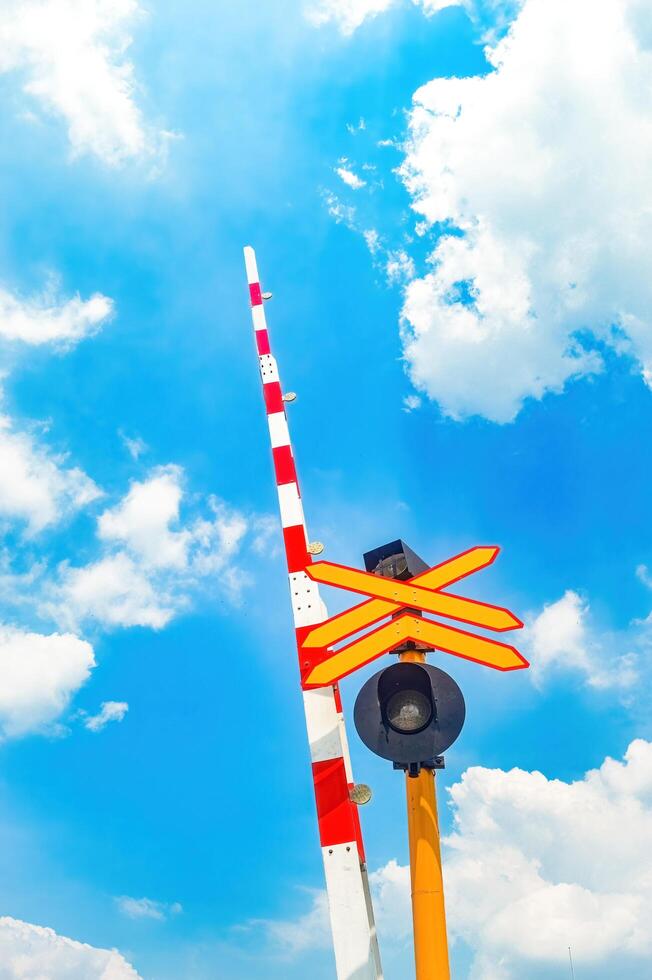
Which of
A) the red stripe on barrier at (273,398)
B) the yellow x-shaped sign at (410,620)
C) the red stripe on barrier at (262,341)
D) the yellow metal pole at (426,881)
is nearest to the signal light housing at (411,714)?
the yellow metal pole at (426,881)

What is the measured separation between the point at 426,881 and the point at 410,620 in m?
2.13

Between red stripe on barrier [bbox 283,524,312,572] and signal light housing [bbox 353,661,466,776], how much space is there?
4.72 metres

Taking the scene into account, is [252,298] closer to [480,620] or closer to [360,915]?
[480,620]

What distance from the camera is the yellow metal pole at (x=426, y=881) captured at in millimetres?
5523

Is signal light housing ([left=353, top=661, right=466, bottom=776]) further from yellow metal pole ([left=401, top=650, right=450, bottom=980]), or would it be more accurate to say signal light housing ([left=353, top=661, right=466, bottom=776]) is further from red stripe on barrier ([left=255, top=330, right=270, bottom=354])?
red stripe on barrier ([left=255, top=330, right=270, bottom=354])

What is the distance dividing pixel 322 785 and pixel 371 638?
124 inches

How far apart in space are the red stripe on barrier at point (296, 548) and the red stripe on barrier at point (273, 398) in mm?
2358

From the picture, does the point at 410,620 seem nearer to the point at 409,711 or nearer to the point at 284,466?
the point at 409,711

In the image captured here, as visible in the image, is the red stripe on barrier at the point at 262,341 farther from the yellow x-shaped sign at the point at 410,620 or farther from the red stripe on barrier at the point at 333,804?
the red stripe on barrier at the point at 333,804

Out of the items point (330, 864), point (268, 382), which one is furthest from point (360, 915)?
point (268, 382)

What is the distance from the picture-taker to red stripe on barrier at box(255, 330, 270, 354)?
12.9 metres

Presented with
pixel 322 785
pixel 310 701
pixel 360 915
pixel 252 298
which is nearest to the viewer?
pixel 360 915

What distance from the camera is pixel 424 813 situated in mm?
5785

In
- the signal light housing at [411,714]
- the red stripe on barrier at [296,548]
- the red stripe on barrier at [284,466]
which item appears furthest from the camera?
the red stripe on barrier at [284,466]
